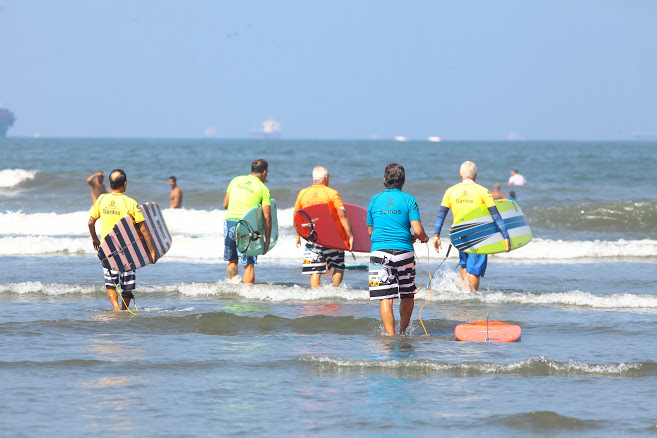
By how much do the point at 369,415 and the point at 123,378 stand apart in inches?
79.9

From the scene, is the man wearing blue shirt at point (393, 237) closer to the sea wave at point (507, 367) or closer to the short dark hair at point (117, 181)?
the sea wave at point (507, 367)

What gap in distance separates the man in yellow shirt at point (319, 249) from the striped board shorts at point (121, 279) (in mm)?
2208

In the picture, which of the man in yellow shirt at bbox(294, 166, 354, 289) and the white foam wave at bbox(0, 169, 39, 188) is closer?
the man in yellow shirt at bbox(294, 166, 354, 289)

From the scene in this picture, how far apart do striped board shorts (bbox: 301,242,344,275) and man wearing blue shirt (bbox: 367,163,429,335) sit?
9.21 ft

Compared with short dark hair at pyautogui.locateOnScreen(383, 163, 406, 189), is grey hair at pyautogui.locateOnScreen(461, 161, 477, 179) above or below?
above

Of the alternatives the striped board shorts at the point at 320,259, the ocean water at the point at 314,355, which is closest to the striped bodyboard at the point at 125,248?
the ocean water at the point at 314,355

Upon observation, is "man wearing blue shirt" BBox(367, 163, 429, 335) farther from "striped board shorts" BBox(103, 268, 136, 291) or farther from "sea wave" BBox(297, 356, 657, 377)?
"striped board shorts" BBox(103, 268, 136, 291)

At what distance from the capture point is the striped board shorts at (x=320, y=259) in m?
9.72

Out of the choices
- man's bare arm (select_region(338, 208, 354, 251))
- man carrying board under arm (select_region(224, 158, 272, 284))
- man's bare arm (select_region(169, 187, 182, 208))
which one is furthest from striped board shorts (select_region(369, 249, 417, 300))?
man's bare arm (select_region(169, 187, 182, 208))

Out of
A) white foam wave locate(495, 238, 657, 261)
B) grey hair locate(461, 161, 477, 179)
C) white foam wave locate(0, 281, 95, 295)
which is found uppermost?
grey hair locate(461, 161, 477, 179)

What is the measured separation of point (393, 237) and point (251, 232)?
10.1 feet

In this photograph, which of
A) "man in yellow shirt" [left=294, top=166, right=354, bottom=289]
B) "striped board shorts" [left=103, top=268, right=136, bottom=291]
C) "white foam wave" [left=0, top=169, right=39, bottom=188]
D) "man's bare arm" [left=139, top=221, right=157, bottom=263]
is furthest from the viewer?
"white foam wave" [left=0, top=169, right=39, bottom=188]

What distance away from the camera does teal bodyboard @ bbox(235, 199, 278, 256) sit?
944 centimetres

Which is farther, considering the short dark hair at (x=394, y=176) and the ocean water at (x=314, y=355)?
the short dark hair at (x=394, y=176)
